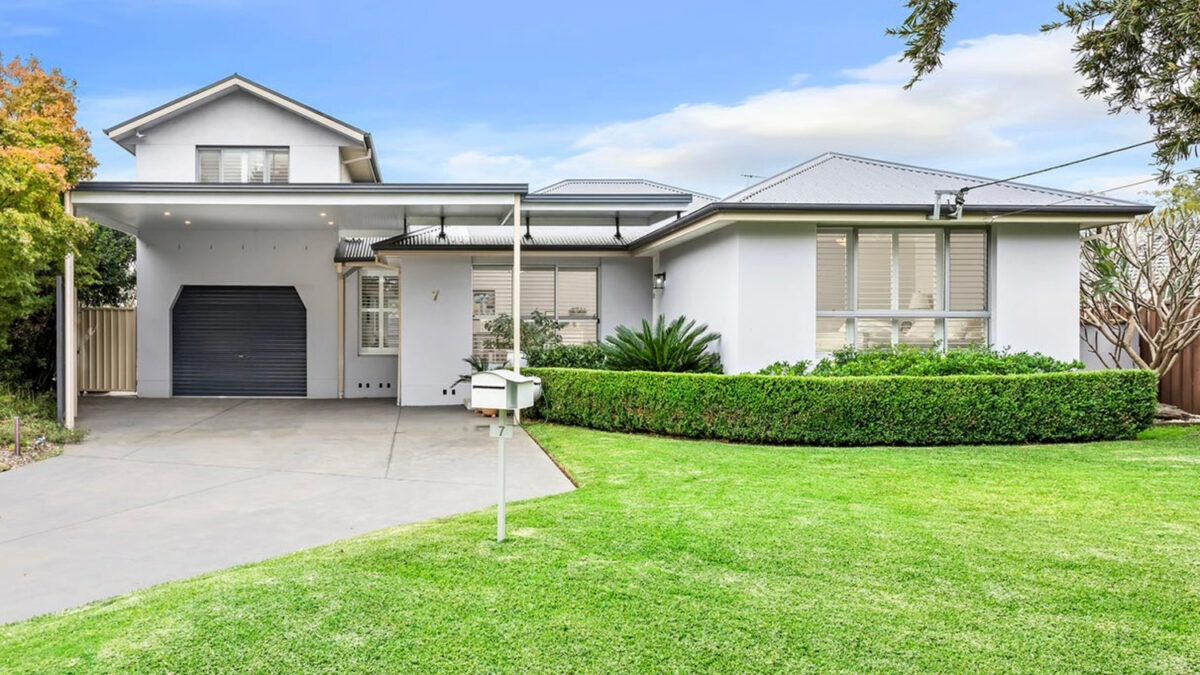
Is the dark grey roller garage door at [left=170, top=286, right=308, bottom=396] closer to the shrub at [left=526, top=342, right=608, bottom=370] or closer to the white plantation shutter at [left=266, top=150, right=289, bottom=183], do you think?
the white plantation shutter at [left=266, top=150, right=289, bottom=183]

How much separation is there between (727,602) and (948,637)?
39.2 inches

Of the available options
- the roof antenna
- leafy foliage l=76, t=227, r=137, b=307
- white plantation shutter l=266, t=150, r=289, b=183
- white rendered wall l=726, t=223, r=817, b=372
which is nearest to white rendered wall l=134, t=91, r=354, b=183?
white plantation shutter l=266, t=150, r=289, b=183

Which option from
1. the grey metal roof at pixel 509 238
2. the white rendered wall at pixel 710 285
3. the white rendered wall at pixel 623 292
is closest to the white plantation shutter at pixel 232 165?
the grey metal roof at pixel 509 238

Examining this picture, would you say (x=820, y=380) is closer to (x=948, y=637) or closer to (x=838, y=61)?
(x=838, y=61)

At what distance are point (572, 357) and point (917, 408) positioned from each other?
5.29 m

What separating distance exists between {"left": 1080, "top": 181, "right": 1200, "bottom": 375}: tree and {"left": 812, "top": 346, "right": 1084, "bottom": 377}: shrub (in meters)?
4.38

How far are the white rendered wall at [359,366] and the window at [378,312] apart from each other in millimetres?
103

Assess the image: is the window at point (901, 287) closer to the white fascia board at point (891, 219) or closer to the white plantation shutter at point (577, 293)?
the white fascia board at point (891, 219)

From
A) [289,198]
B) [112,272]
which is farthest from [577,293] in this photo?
[112,272]

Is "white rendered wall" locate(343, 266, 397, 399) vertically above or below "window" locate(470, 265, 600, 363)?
below

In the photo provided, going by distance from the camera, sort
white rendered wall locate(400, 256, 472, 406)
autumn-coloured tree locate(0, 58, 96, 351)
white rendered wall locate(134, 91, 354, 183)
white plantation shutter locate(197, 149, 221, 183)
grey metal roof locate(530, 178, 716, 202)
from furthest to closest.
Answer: grey metal roof locate(530, 178, 716, 202) < white plantation shutter locate(197, 149, 221, 183) < white rendered wall locate(134, 91, 354, 183) < white rendered wall locate(400, 256, 472, 406) < autumn-coloured tree locate(0, 58, 96, 351)

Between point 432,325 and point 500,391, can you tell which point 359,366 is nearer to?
point 432,325

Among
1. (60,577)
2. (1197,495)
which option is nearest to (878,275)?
(1197,495)

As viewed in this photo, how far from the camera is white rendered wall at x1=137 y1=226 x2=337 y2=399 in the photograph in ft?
50.7
